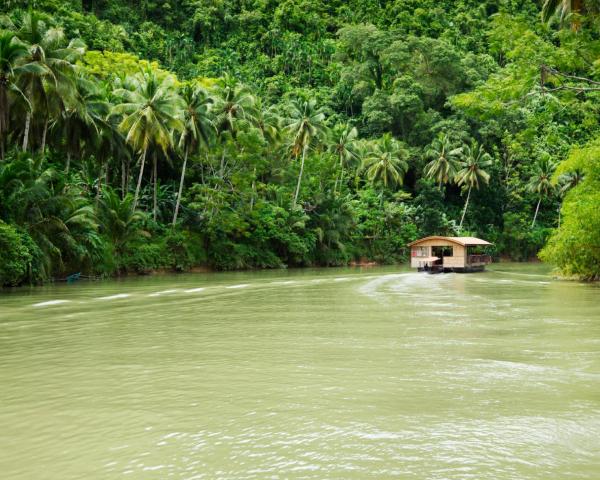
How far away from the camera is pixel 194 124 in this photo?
42625 millimetres

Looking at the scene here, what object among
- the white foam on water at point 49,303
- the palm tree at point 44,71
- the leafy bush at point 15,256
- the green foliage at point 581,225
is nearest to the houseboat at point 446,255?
the green foliage at point 581,225

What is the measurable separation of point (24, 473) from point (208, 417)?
1.90 metres

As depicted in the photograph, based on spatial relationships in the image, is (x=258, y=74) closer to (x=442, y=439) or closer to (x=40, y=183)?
(x=40, y=183)

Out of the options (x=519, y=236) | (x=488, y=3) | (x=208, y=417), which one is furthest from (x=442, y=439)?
(x=488, y=3)

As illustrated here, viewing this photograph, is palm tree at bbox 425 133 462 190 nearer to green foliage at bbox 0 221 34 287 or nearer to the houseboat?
the houseboat

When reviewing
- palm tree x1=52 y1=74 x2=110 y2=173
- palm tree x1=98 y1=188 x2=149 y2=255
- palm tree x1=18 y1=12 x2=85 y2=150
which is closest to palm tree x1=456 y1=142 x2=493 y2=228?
palm tree x1=98 y1=188 x2=149 y2=255

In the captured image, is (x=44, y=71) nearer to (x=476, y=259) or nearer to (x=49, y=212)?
(x=49, y=212)

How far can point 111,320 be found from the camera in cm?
1520

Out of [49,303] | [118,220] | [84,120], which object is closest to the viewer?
[49,303]

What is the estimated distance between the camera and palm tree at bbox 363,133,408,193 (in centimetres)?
6656

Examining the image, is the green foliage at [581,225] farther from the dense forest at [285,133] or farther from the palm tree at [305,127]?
the palm tree at [305,127]

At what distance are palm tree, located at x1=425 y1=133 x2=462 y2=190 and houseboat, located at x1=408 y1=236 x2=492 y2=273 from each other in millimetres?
25892

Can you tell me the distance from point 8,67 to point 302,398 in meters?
26.4

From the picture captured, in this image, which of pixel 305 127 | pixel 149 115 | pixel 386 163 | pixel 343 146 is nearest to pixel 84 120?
pixel 149 115
